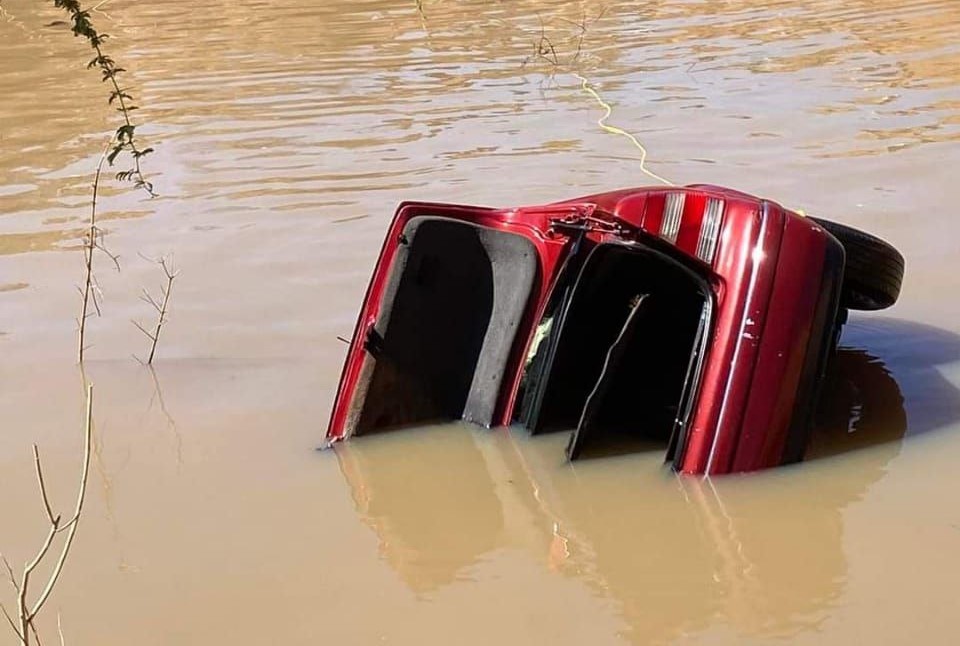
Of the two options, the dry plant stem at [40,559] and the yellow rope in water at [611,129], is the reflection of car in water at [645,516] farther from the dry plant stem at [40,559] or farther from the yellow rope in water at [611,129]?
the yellow rope in water at [611,129]

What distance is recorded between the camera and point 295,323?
5148mm

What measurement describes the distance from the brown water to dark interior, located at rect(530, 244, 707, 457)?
0.21 meters

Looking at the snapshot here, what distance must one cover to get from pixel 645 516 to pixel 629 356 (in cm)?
64

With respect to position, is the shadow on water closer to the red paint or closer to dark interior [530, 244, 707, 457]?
the red paint

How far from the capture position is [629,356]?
3992mm

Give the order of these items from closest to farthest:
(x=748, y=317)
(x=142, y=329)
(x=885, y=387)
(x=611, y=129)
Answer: (x=748, y=317)
(x=885, y=387)
(x=142, y=329)
(x=611, y=129)

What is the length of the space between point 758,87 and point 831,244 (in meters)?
5.79

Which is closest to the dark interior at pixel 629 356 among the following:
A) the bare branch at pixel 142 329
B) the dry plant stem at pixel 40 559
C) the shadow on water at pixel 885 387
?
the shadow on water at pixel 885 387

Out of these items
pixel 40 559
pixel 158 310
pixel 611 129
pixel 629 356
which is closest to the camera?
pixel 40 559

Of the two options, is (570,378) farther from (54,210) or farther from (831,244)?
(54,210)

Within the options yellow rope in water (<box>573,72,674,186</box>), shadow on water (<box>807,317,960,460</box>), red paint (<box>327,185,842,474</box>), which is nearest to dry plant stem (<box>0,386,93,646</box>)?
red paint (<box>327,185,842,474</box>)

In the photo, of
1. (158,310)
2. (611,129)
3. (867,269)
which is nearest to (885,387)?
(867,269)

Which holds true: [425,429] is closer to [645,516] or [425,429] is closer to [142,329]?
[645,516]

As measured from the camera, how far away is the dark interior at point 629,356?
12.9ft
